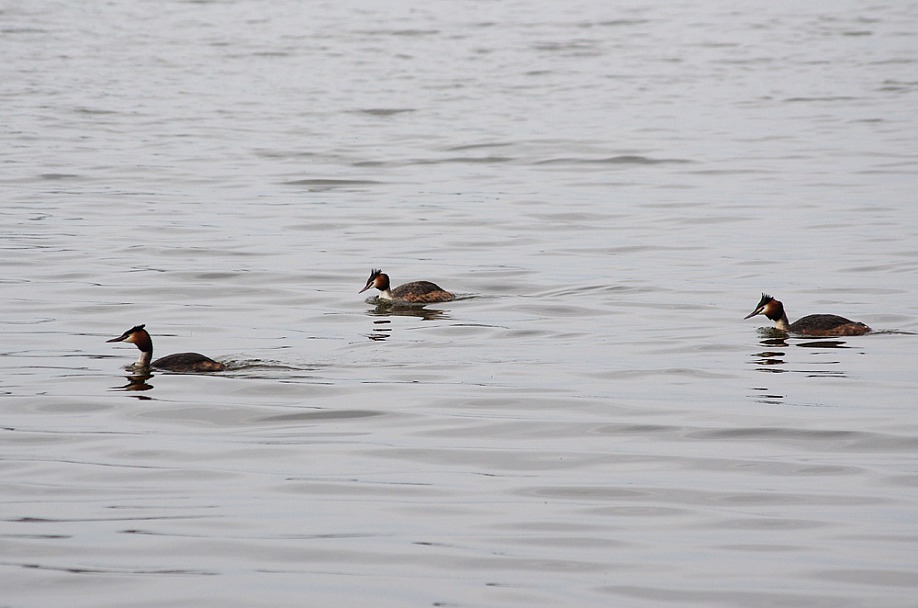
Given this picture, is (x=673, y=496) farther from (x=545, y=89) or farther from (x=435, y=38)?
(x=435, y=38)

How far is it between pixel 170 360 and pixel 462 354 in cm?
289

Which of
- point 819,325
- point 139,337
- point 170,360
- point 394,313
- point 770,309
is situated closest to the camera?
point 170,360

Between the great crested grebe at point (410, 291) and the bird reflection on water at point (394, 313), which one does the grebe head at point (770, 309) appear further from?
the great crested grebe at point (410, 291)

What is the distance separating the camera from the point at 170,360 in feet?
44.2

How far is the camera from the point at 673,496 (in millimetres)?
9547

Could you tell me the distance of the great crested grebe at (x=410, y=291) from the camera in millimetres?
17375

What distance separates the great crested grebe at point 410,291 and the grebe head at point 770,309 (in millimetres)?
3930

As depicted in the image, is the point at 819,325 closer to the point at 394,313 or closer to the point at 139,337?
the point at 394,313

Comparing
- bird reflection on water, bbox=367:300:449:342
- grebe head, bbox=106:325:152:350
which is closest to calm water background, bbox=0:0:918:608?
bird reflection on water, bbox=367:300:449:342

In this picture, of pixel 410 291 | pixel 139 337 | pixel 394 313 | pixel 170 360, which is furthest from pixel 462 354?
pixel 139 337

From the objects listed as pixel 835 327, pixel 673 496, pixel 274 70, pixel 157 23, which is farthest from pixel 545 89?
pixel 673 496

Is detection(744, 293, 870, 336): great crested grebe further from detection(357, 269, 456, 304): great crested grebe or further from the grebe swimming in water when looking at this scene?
the grebe swimming in water

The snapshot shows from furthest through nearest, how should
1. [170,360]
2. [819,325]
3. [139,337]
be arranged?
[819,325]
[139,337]
[170,360]

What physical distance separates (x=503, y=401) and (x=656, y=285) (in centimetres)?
657
